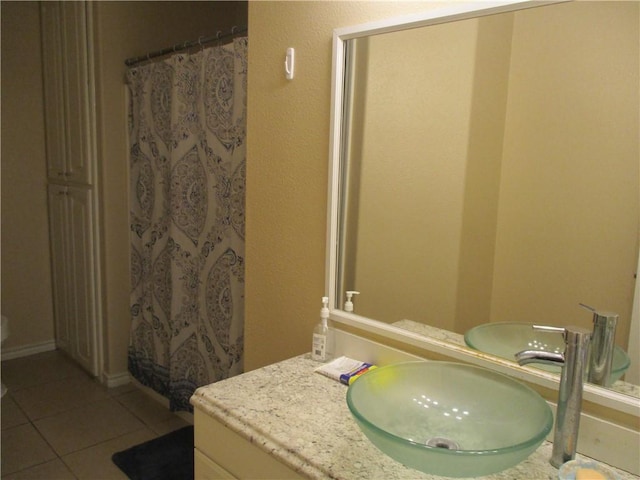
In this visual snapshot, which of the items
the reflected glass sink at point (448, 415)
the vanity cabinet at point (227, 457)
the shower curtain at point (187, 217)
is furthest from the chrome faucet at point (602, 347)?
the shower curtain at point (187, 217)

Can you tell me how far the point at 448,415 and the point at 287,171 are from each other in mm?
847

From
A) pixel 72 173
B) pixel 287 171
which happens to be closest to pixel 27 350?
pixel 72 173

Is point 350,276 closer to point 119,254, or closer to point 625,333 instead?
point 625,333

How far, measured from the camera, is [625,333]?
97 cm

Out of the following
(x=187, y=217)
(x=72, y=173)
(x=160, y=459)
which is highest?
(x=72, y=173)

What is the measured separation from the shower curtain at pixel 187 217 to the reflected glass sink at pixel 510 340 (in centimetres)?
123

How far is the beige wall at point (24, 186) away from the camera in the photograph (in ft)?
9.99

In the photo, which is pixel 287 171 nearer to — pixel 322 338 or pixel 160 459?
pixel 322 338

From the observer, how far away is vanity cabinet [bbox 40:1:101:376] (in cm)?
274

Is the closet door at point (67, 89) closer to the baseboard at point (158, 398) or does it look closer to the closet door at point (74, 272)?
the closet door at point (74, 272)

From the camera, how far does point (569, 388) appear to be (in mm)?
915

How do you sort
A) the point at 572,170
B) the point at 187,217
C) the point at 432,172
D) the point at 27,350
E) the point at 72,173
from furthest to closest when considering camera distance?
the point at 27,350 < the point at 72,173 < the point at 187,217 < the point at 432,172 < the point at 572,170

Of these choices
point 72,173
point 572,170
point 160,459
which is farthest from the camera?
point 72,173

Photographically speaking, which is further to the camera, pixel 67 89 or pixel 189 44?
pixel 67 89
